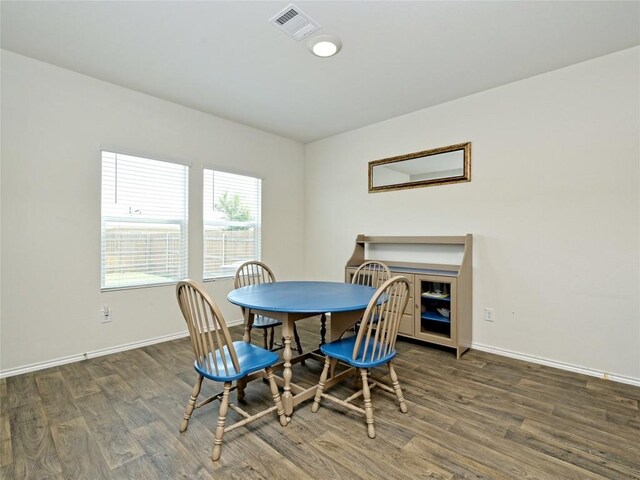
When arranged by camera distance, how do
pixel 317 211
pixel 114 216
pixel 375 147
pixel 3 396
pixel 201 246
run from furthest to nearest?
pixel 317 211 → pixel 375 147 → pixel 201 246 → pixel 114 216 → pixel 3 396

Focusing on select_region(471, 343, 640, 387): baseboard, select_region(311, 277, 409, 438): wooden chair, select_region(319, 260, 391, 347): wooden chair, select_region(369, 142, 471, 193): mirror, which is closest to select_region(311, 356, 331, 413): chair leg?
select_region(311, 277, 409, 438): wooden chair

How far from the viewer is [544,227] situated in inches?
109

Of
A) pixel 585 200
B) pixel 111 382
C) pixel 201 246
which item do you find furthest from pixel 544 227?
pixel 111 382

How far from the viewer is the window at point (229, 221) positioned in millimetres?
3762

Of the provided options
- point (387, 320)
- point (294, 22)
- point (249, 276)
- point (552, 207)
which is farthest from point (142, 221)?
point (552, 207)

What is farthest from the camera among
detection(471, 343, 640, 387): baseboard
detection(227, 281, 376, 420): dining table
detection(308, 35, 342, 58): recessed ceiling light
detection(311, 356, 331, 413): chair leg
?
detection(471, 343, 640, 387): baseboard

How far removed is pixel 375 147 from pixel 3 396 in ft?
13.2

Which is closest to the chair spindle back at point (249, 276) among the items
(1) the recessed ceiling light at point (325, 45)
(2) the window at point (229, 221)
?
(2) the window at point (229, 221)

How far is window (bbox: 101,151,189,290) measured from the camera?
302 cm

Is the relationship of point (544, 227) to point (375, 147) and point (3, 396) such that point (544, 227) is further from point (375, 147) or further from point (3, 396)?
point (3, 396)

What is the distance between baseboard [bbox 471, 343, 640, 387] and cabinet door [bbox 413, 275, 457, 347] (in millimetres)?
407

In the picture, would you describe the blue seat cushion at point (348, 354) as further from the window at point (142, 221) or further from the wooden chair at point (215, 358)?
the window at point (142, 221)

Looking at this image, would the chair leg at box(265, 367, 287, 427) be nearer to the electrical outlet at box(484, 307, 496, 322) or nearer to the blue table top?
the blue table top

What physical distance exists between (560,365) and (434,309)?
3.54 feet
